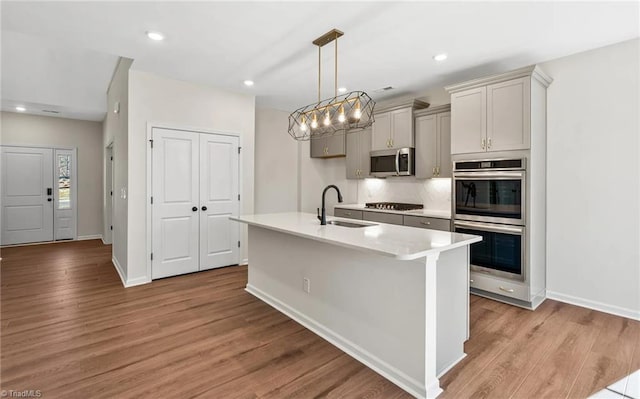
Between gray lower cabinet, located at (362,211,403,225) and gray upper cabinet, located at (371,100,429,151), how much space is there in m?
1.01

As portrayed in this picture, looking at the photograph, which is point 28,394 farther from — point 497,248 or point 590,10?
point 590,10

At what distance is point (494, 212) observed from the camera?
3438 millimetres

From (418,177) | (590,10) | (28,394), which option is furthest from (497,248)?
(28,394)

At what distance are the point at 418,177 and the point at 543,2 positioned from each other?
2463mm

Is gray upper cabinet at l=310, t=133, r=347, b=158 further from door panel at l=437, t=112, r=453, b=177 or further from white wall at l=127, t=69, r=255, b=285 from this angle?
white wall at l=127, t=69, r=255, b=285

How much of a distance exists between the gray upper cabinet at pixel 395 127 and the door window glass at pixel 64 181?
262 inches

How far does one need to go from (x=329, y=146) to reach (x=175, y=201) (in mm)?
2845

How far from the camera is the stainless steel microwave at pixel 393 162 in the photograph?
4.56 meters

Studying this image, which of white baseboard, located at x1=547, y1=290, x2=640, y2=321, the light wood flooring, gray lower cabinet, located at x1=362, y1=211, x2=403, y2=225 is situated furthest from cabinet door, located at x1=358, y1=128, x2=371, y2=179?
white baseboard, located at x1=547, y1=290, x2=640, y2=321

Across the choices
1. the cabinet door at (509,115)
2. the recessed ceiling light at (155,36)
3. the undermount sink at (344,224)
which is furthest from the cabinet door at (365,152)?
the recessed ceiling light at (155,36)

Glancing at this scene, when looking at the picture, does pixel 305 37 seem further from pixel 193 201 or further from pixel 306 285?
pixel 193 201

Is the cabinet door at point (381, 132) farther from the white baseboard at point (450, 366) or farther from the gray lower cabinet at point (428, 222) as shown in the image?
the white baseboard at point (450, 366)

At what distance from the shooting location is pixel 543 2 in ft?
7.88

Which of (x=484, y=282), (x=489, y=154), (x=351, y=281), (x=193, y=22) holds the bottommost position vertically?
(x=484, y=282)
